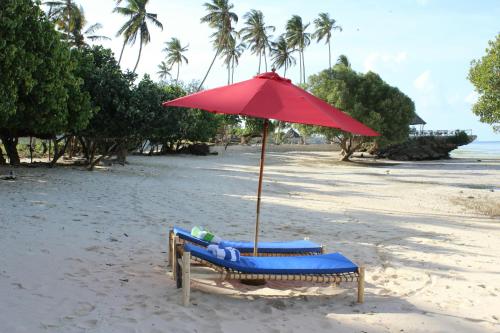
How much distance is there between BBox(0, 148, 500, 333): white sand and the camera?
13.2ft

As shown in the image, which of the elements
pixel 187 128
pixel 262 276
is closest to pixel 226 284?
pixel 262 276

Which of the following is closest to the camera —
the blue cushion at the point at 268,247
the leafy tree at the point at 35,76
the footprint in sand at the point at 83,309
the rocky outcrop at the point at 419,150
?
the footprint in sand at the point at 83,309

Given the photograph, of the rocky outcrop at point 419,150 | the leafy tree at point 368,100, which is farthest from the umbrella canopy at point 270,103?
the rocky outcrop at point 419,150

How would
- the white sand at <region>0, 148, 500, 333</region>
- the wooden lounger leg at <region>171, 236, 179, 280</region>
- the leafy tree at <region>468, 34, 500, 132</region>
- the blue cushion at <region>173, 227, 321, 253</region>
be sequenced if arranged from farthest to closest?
the leafy tree at <region>468, 34, 500, 132</region>
the blue cushion at <region>173, 227, 321, 253</region>
the wooden lounger leg at <region>171, 236, 179, 280</region>
the white sand at <region>0, 148, 500, 333</region>

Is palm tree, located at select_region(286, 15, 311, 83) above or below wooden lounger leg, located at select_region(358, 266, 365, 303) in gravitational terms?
above

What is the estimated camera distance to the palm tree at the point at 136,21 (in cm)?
4156

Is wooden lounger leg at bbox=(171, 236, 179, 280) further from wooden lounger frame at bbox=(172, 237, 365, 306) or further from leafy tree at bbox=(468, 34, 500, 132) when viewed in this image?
leafy tree at bbox=(468, 34, 500, 132)

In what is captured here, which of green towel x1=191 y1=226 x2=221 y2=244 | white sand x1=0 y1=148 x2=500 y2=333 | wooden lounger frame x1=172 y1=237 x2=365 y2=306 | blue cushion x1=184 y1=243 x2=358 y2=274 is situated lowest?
white sand x1=0 y1=148 x2=500 y2=333

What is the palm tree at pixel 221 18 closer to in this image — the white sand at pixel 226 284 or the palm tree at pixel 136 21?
the palm tree at pixel 136 21

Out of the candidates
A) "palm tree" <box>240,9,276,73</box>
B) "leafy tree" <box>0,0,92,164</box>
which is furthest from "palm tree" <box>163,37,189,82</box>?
"leafy tree" <box>0,0,92,164</box>

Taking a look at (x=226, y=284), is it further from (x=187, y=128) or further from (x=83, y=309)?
(x=187, y=128)

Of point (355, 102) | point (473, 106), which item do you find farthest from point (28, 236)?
point (355, 102)

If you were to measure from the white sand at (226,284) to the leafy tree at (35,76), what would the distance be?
2.48 m

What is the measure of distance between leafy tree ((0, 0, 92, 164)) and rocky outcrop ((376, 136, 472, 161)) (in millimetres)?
38443
